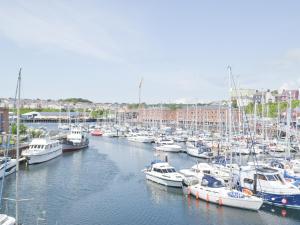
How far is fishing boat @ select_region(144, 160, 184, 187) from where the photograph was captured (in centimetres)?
3672

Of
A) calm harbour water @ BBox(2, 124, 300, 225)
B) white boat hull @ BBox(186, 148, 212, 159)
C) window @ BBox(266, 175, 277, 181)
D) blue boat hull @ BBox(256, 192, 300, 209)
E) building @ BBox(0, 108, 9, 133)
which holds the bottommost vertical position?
calm harbour water @ BBox(2, 124, 300, 225)

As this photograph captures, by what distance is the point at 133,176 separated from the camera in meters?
44.8

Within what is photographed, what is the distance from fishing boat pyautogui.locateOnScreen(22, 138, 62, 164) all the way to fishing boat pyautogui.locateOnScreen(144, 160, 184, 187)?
18.3m

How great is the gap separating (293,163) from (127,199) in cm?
2228

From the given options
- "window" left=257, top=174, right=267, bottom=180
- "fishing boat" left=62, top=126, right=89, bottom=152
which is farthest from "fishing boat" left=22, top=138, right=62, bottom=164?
"window" left=257, top=174, right=267, bottom=180

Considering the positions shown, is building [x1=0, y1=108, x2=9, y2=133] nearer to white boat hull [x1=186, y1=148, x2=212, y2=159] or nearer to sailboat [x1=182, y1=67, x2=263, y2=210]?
white boat hull [x1=186, y1=148, x2=212, y2=159]

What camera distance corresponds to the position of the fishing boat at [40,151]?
164 feet

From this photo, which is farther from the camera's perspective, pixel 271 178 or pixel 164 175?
pixel 164 175

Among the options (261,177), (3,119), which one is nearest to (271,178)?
(261,177)

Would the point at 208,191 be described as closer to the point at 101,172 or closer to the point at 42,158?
the point at 101,172

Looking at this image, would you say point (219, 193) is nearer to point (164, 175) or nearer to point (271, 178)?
point (271, 178)

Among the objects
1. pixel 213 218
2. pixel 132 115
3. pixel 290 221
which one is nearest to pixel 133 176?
pixel 213 218

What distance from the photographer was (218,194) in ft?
102

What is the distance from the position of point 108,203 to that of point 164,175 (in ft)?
24.7
